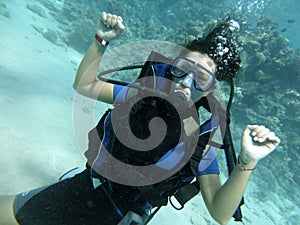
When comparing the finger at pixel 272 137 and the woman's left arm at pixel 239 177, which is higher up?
the finger at pixel 272 137

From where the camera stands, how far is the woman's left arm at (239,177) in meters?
1.74

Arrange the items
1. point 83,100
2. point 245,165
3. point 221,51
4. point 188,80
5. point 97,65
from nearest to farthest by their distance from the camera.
Result: point 245,165
point 188,80
point 97,65
point 221,51
point 83,100

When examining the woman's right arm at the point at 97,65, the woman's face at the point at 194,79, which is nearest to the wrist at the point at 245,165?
the woman's face at the point at 194,79

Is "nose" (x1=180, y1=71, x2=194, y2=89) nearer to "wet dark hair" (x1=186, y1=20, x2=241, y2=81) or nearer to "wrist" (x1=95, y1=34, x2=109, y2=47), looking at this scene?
"wet dark hair" (x1=186, y1=20, x2=241, y2=81)

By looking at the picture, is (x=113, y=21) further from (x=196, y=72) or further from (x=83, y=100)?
(x=83, y=100)

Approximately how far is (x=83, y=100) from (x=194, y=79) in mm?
5677

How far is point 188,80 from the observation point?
2295 millimetres

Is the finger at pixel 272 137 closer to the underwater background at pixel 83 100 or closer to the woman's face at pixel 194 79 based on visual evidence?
the woman's face at pixel 194 79

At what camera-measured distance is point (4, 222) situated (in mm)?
2213

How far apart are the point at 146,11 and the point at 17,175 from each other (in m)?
18.2

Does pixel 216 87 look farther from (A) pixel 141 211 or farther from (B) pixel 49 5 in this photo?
(B) pixel 49 5

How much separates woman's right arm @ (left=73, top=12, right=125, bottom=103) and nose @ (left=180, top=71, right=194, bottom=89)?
29.4 inches

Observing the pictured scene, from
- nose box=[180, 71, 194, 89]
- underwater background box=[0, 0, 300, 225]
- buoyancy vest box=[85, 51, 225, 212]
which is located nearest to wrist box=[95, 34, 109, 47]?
buoyancy vest box=[85, 51, 225, 212]

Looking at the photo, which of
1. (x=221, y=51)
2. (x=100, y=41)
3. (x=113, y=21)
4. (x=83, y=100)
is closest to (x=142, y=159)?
(x=100, y=41)
